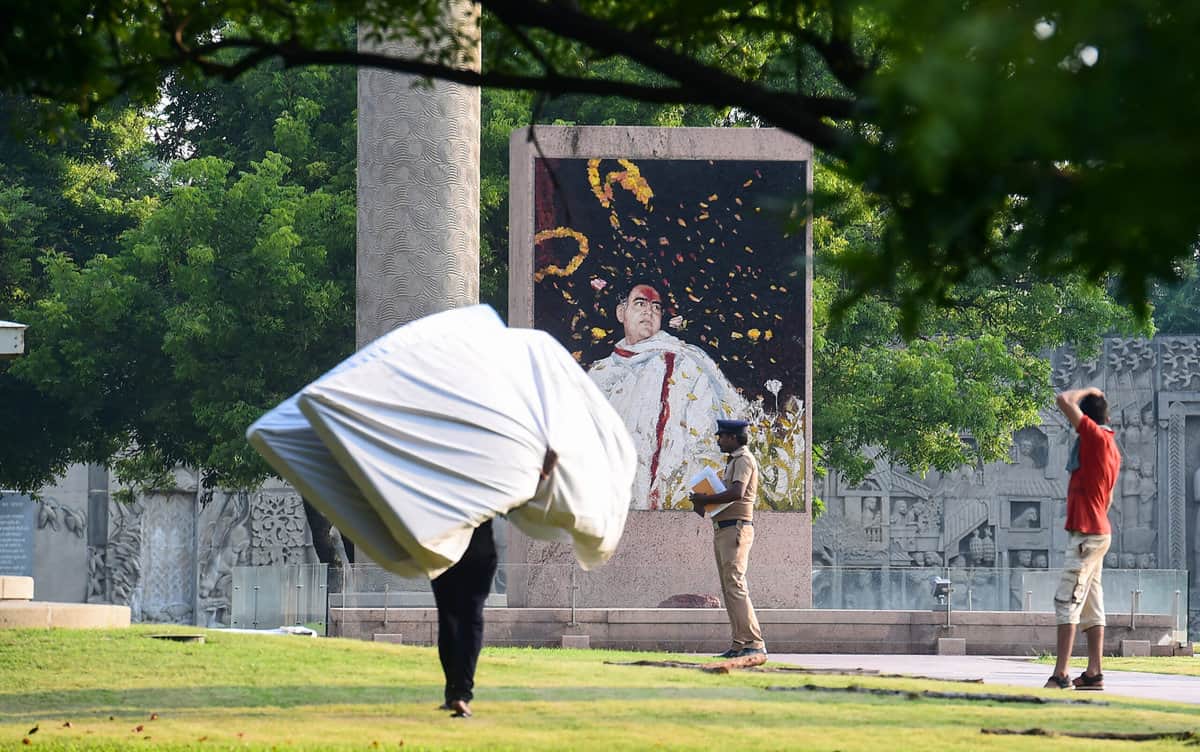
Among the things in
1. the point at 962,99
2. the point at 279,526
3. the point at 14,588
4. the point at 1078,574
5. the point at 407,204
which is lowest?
the point at 14,588

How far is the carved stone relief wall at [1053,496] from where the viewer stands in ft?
130

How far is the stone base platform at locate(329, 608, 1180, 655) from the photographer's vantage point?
740 inches

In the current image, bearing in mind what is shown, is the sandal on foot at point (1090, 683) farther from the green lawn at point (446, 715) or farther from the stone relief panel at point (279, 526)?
the stone relief panel at point (279, 526)

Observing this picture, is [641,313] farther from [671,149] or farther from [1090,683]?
[1090,683]

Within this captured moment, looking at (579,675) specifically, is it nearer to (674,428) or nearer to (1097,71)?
(1097,71)

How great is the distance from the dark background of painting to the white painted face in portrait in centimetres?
9

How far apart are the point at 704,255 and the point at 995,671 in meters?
8.43

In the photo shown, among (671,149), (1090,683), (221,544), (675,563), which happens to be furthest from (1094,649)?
(221,544)

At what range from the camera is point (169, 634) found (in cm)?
1441

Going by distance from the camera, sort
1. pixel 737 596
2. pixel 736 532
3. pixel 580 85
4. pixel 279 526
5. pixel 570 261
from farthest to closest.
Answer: pixel 279 526
pixel 570 261
pixel 736 532
pixel 737 596
pixel 580 85

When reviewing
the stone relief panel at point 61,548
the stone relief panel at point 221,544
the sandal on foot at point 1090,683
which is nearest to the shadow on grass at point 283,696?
the sandal on foot at point 1090,683

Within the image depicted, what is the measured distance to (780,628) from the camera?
1950 cm

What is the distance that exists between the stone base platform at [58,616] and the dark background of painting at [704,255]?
759cm

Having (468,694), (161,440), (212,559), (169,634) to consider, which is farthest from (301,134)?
(468,694)
